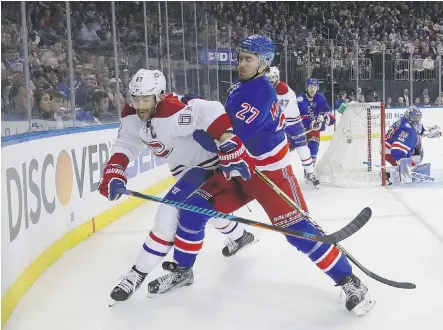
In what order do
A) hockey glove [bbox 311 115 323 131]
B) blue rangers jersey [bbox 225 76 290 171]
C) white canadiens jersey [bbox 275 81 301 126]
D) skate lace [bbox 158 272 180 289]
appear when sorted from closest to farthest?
1. blue rangers jersey [bbox 225 76 290 171]
2. skate lace [bbox 158 272 180 289]
3. white canadiens jersey [bbox 275 81 301 126]
4. hockey glove [bbox 311 115 323 131]

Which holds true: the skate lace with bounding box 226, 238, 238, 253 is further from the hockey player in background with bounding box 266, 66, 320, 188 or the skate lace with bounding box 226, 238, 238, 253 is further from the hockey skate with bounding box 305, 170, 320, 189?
the hockey skate with bounding box 305, 170, 320, 189

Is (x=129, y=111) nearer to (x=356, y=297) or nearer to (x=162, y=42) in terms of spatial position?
(x=356, y=297)

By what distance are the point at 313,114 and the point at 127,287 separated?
363cm

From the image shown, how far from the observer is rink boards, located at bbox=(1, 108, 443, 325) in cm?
216

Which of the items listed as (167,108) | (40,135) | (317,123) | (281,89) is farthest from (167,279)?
(317,123)

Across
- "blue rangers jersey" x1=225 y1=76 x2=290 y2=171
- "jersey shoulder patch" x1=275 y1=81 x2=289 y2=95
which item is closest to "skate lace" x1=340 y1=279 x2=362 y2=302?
"blue rangers jersey" x1=225 y1=76 x2=290 y2=171

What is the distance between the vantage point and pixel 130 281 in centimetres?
217

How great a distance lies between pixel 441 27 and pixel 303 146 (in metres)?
9.39

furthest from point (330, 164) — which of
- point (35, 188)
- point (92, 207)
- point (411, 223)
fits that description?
point (35, 188)

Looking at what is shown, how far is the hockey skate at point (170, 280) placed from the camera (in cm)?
225

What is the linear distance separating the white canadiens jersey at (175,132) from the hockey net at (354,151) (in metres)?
2.96

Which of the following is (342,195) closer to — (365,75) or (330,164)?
(330,164)

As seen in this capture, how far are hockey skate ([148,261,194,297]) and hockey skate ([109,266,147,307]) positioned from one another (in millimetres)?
84

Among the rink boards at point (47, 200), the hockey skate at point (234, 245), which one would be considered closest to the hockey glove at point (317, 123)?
the rink boards at point (47, 200)
